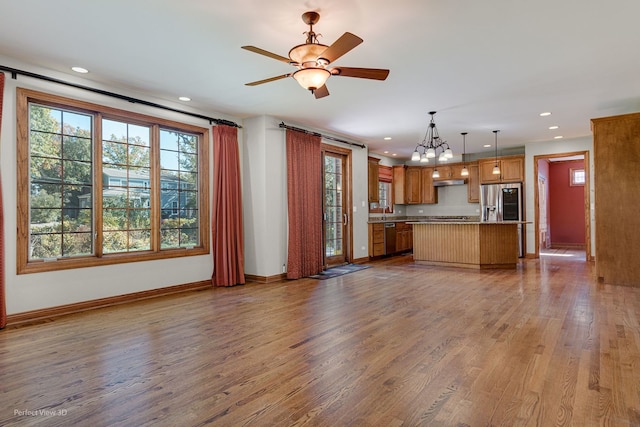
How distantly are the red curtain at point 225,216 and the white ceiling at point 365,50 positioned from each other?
0.52 metres

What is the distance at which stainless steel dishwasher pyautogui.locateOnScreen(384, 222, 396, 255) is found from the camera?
9.29 metres

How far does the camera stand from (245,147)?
631 centimetres

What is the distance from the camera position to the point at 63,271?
4.21 m

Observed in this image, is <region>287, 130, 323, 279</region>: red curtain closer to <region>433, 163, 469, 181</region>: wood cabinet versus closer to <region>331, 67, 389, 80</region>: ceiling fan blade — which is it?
<region>331, 67, 389, 80</region>: ceiling fan blade

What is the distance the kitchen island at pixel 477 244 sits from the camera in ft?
23.6

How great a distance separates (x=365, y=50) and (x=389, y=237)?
249 inches

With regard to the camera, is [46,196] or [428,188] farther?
[428,188]

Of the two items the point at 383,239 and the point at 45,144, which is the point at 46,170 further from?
the point at 383,239

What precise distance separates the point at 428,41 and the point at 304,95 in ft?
6.57

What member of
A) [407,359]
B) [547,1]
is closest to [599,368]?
[407,359]

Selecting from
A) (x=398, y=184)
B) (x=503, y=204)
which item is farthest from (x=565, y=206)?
(x=398, y=184)

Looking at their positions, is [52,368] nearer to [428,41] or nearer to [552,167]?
[428,41]

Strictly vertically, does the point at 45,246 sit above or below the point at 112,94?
below

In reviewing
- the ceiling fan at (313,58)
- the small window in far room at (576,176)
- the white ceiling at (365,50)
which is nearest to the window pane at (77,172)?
the white ceiling at (365,50)
